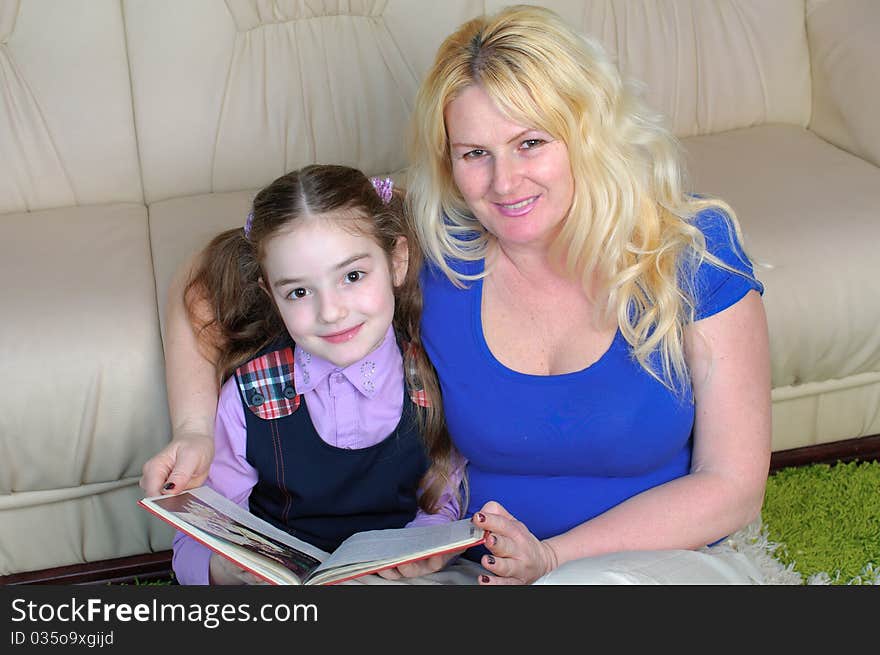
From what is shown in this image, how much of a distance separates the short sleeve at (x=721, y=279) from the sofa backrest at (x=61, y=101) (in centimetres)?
147

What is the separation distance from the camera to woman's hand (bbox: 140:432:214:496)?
4.80 ft

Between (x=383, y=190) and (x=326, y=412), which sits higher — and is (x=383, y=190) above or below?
above

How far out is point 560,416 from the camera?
1.55 m

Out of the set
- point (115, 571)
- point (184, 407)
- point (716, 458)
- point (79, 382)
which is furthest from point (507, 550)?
point (115, 571)

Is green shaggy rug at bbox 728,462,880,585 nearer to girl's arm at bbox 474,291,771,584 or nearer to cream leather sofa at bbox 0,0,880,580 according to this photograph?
cream leather sofa at bbox 0,0,880,580

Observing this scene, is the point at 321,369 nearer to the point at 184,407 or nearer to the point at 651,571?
the point at 184,407

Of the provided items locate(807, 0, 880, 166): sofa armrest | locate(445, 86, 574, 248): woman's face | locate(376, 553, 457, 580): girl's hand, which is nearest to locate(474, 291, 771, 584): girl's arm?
locate(376, 553, 457, 580): girl's hand

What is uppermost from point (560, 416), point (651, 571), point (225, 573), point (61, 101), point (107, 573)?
point (61, 101)

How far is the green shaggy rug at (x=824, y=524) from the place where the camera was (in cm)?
200

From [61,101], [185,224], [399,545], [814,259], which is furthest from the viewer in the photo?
[61,101]

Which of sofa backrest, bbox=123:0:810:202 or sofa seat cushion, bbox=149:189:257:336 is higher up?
sofa backrest, bbox=123:0:810:202

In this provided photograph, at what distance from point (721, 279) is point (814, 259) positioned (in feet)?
2.20

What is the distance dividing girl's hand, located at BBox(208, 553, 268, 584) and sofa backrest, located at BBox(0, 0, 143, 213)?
1195 millimetres
